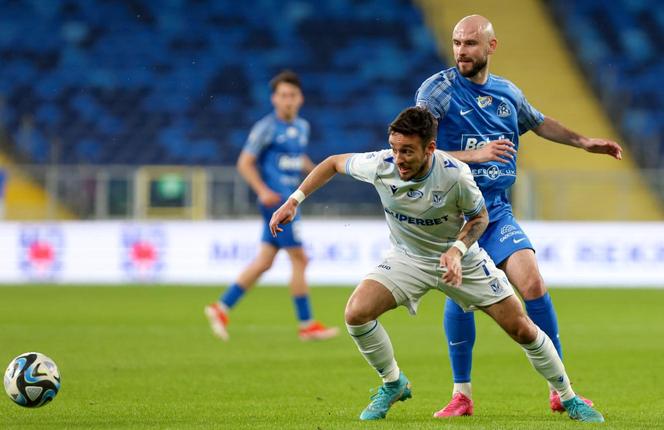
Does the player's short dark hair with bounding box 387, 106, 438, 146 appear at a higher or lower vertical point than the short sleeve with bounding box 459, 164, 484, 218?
higher

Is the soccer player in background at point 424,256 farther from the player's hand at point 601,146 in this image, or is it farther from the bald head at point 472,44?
the player's hand at point 601,146

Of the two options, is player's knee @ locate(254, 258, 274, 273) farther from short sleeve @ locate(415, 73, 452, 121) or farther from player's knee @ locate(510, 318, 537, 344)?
player's knee @ locate(510, 318, 537, 344)

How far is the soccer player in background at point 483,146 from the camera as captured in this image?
272 inches

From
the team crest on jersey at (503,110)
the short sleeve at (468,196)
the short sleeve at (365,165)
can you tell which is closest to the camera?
the short sleeve at (468,196)

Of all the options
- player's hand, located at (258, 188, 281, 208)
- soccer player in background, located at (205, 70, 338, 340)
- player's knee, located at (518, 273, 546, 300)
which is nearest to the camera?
player's knee, located at (518, 273, 546, 300)

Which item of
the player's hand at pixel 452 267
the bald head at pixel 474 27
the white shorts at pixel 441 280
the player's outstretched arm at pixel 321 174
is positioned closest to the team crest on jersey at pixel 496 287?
the white shorts at pixel 441 280

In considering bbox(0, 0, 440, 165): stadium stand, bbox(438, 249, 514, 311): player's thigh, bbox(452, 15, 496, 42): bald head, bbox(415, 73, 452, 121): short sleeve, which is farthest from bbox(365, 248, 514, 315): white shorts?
bbox(0, 0, 440, 165): stadium stand

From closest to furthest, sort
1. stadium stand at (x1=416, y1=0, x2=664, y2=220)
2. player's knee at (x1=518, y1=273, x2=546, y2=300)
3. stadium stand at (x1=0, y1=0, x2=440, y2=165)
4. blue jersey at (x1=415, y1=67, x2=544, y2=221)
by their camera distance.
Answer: player's knee at (x1=518, y1=273, x2=546, y2=300) < blue jersey at (x1=415, y1=67, x2=544, y2=221) < stadium stand at (x1=0, y1=0, x2=440, y2=165) < stadium stand at (x1=416, y1=0, x2=664, y2=220)

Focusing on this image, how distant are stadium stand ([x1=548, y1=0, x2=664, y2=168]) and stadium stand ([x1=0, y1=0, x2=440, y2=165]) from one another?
3.69 metres

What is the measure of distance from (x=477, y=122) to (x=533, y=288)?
103 cm

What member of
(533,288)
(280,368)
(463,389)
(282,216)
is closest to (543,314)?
(533,288)

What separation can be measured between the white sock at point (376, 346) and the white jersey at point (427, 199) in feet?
1.53

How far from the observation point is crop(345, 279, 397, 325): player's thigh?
6.32 metres

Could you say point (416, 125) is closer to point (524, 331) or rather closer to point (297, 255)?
point (524, 331)
